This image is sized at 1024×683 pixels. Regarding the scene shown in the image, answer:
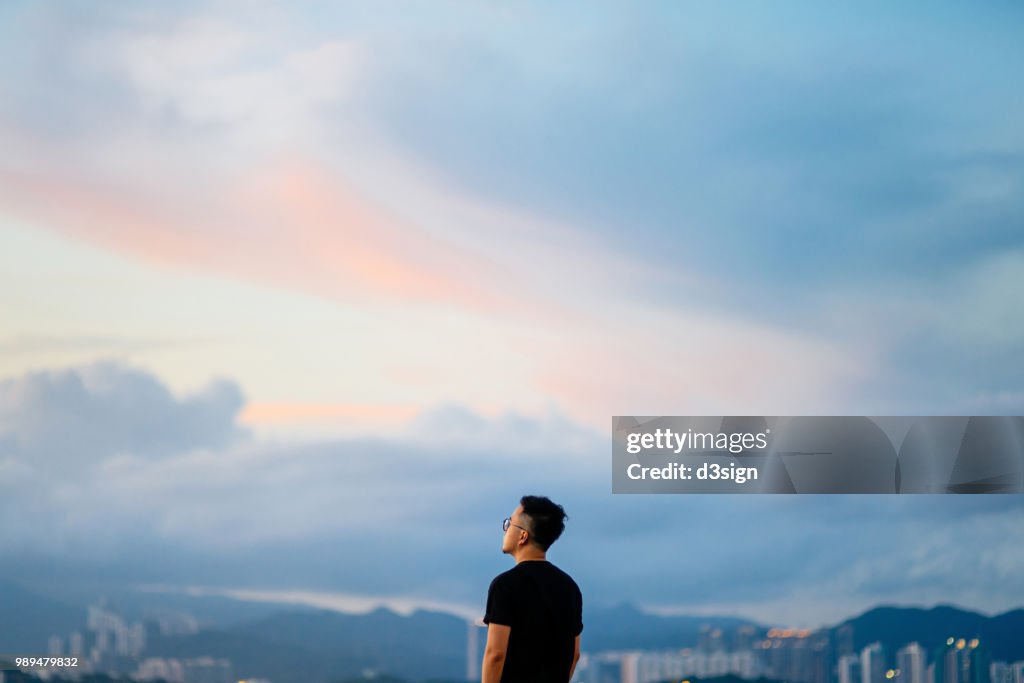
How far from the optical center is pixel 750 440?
6.36 meters

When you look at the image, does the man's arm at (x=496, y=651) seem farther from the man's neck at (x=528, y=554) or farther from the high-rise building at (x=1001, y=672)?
the high-rise building at (x=1001, y=672)

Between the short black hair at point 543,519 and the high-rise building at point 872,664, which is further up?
the short black hair at point 543,519

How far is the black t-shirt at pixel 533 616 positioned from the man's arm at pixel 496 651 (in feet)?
0.05

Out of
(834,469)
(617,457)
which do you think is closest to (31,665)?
(617,457)

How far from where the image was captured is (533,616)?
8.63 feet

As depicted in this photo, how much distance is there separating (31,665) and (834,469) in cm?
481

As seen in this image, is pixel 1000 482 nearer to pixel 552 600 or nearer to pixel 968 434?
pixel 968 434

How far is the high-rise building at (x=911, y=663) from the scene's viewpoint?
672 centimetres

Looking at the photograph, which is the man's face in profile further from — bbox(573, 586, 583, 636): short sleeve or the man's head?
bbox(573, 586, 583, 636): short sleeve

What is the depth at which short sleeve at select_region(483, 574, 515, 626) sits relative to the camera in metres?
2.60

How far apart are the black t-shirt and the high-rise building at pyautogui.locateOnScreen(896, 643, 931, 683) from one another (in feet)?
15.4

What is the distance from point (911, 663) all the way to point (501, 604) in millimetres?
5065

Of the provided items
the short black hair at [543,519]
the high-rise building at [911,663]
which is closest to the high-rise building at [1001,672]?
the high-rise building at [911,663]

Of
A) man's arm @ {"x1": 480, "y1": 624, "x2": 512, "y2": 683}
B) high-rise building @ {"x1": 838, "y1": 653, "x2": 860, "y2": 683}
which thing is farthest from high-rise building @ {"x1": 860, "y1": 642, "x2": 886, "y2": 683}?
man's arm @ {"x1": 480, "y1": 624, "x2": 512, "y2": 683}
